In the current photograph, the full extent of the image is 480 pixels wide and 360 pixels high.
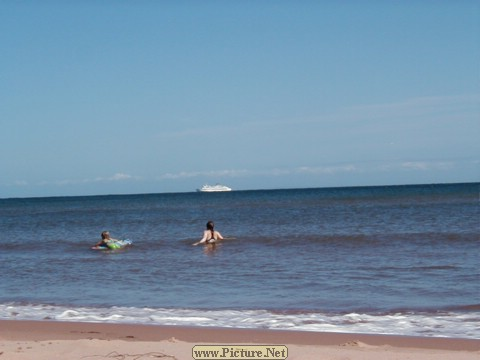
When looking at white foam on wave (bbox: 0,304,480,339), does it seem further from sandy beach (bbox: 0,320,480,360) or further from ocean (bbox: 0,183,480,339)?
sandy beach (bbox: 0,320,480,360)

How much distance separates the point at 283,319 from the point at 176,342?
7.78 ft

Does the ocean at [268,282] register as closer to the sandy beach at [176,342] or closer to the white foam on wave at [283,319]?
the white foam on wave at [283,319]

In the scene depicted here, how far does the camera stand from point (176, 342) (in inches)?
334

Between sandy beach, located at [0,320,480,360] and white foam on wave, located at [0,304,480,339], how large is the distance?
0.47 metres

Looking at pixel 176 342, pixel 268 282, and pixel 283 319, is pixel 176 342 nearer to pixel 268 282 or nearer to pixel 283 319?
pixel 283 319

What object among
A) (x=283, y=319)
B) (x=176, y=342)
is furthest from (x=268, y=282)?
(x=176, y=342)

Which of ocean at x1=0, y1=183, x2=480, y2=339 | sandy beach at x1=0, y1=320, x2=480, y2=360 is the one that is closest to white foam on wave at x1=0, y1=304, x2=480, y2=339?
ocean at x1=0, y1=183, x2=480, y2=339

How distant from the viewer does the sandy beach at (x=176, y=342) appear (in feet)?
24.8

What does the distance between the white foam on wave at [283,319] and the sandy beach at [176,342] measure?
1.54 ft

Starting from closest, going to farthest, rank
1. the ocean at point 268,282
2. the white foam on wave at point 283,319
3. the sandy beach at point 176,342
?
the sandy beach at point 176,342
the white foam on wave at point 283,319
the ocean at point 268,282

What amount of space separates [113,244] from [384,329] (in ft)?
44.6

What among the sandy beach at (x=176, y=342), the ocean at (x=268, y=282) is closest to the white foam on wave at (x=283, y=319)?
the ocean at (x=268, y=282)

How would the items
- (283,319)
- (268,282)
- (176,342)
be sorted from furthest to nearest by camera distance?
1. (268,282)
2. (283,319)
3. (176,342)

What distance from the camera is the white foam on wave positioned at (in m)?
9.53
